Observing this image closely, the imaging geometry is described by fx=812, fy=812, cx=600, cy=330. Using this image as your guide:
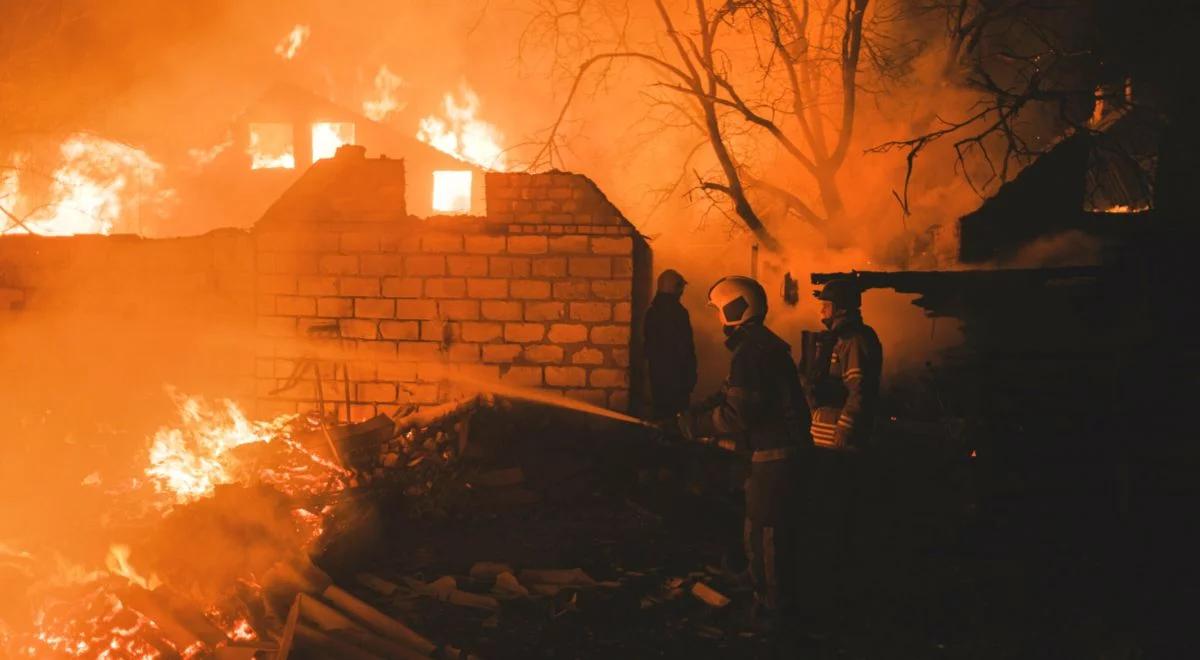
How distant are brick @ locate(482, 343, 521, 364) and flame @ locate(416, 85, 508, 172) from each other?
89.1 feet

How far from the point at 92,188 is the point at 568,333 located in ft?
98.4

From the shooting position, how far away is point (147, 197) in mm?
34344

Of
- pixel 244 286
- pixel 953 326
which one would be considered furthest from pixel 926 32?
pixel 244 286

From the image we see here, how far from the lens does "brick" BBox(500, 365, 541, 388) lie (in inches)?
359

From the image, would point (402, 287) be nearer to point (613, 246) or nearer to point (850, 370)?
point (613, 246)

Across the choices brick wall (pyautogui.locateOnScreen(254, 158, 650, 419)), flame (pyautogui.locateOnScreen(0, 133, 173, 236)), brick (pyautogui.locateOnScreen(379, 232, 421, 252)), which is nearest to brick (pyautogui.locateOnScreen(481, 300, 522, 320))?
brick wall (pyautogui.locateOnScreen(254, 158, 650, 419))

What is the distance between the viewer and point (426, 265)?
30.2 feet

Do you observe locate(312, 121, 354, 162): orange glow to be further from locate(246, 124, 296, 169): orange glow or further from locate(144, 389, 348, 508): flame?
locate(144, 389, 348, 508): flame

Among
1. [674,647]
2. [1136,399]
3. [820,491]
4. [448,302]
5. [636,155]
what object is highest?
[636,155]

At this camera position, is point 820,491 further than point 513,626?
Yes

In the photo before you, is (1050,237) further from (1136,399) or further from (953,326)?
(1136,399)

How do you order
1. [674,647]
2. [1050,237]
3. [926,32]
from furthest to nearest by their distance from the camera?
[926,32], [1050,237], [674,647]

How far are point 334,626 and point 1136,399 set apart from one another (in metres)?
7.43

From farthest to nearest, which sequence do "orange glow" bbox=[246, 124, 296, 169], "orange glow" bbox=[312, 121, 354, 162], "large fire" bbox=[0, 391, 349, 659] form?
"orange glow" bbox=[246, 124, 296, 169], "orange glow" bbox=[312, 121, 354, 162], "large fire" bbox=[0, 391, 349, 659]
